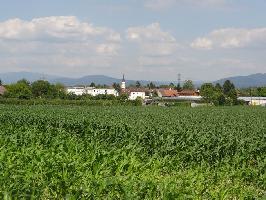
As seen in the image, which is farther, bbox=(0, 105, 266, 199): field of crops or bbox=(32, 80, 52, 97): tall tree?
bbox=(32, 80, 52, 97): tall tree

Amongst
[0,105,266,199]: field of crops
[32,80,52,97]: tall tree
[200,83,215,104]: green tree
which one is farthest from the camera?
[32,80,52,97]: tall tree

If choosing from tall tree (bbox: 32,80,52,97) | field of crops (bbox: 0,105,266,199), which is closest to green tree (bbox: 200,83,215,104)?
tall tree (bbox: 32,80,52,97)

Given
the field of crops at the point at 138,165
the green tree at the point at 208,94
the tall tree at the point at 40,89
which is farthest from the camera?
the tall tree at the point at 40,89

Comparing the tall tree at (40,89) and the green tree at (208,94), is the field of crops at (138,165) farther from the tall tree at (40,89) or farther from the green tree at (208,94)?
the tall tree at (40,89)

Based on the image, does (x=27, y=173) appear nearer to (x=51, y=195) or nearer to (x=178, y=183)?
(x=51, y=195)

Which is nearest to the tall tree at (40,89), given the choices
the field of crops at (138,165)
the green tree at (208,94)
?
the green tree at (208,94)

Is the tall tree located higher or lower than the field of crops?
higher

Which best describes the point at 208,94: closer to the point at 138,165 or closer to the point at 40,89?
the point at 40,89

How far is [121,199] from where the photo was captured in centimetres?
629

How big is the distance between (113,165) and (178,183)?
Answer: 285cm

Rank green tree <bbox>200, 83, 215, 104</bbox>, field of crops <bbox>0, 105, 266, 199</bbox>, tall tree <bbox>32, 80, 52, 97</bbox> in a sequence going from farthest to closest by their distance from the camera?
tall tree <bbox>32, 80, 52, 97</bbox>, green tree <bbox>200, 83, 215, 104</bbox>, field of crops <bbox>0, 105, 266, 199</bbox>

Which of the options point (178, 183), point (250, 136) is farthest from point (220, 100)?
point (178, 183)

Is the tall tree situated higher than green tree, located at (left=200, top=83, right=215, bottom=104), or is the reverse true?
the tall tree

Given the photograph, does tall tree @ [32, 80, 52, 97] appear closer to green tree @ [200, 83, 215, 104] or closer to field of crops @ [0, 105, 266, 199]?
green tree @ [200, 83, 215, 104]
